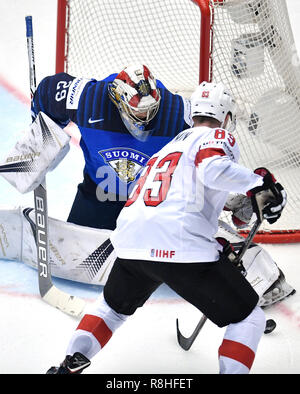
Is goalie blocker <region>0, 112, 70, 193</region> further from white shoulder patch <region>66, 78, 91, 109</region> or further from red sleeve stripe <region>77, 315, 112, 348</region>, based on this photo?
red sleeve stripe <region>77, 315, 112, 348</region>

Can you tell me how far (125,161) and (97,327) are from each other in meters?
1.02

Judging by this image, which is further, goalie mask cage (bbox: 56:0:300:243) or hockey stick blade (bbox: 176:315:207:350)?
goalie mask cage (bbox: 56:0:300:243)

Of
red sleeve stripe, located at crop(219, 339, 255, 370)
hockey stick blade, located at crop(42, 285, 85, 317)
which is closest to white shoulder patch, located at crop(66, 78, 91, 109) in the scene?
hockey stick blade, located at crop(42, 285, 85, 317)

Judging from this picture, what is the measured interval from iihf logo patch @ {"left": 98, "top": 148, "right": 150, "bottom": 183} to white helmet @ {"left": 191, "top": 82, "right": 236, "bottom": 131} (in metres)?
0.76

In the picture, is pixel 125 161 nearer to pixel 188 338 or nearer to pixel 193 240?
pixel 188 338

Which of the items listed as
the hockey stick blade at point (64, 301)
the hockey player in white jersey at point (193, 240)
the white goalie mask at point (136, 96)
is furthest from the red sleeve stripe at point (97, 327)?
the white goalie mask at point (136, 96)

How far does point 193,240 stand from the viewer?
2.09 metres

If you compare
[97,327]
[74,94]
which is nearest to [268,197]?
[97,327]

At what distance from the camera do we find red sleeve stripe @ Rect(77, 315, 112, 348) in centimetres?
224

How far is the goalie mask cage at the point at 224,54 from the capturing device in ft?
10.8

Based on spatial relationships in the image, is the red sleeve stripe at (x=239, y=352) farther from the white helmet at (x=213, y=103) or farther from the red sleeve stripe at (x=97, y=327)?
the white helmet at (x=213, y=103)

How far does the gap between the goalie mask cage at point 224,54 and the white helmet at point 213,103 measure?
96cm

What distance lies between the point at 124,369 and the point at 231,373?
537 millimetres

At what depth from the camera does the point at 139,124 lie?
2.87 meters
